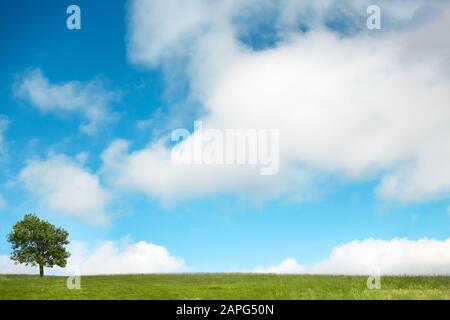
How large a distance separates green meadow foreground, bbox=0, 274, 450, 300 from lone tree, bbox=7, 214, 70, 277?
17.4 m

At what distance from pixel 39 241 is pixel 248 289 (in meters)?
37.2

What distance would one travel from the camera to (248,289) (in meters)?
40.2

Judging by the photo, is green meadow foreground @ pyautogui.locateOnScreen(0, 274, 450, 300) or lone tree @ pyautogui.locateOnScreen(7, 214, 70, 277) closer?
green meadow foreground @ pyautogui.locateOnScreen(0, 274, 450, 300)

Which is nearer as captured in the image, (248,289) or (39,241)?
(248,289)

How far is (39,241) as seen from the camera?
6706 centimetres

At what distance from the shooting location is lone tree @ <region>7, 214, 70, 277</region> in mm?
66375
